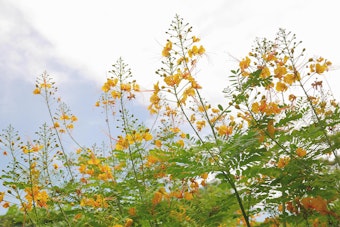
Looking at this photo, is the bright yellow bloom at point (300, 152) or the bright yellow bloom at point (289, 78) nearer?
the bright yellow bloom at point (300, 152)

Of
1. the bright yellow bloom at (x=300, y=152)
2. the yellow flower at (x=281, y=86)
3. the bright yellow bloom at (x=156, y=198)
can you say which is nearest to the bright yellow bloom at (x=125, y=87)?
the bright yellow bloom at (x=156, y=198)

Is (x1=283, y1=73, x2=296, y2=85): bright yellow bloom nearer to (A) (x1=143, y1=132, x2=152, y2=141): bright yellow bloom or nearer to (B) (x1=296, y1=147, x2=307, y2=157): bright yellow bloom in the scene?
(B) (x1=296, y1=147, x2=307, y2=157): bright yellow bloom

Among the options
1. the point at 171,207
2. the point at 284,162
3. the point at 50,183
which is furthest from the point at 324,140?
the point at 50,183

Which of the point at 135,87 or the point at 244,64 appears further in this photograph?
the point at 135,87

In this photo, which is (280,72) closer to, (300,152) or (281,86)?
(281,86)

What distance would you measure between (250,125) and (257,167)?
43 cm

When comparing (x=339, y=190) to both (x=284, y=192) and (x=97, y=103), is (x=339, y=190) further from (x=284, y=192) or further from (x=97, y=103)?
(x=97, y=103)

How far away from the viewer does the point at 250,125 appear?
10.3 feet

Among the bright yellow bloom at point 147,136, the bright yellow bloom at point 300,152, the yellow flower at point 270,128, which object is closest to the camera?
the yellow flower at point 270,128

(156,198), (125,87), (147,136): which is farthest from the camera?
(125,87)

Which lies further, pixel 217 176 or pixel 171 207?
pixel 171 207

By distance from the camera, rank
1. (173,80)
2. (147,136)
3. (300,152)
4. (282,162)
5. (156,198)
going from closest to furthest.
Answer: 1. (300,152)
2. (282,162)
3. (156,198)
4. (173,80)
5. (147,136)

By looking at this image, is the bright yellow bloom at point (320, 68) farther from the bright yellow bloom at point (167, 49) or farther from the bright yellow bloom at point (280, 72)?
the bright yellow bloom at point (167, 49)

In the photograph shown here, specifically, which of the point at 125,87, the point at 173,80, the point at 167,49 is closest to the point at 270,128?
the point at 173,80
